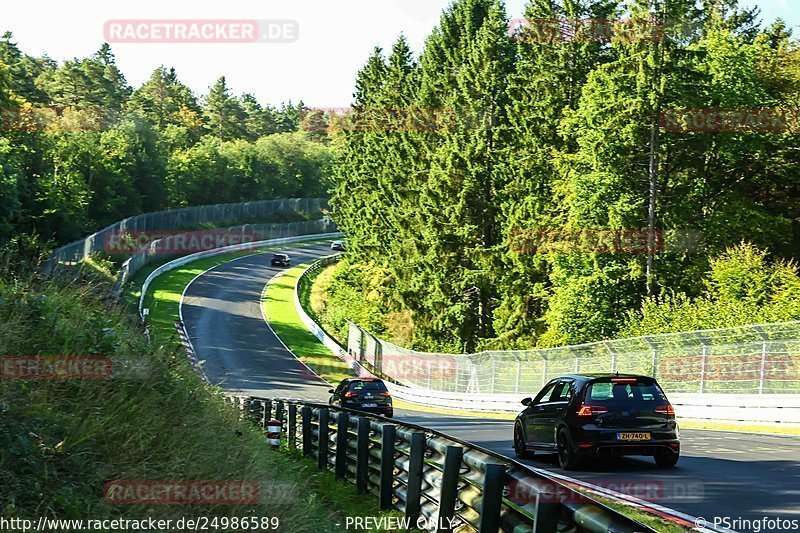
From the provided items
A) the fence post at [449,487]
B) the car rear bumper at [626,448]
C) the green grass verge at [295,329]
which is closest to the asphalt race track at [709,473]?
the car rear bumper at [626,448]

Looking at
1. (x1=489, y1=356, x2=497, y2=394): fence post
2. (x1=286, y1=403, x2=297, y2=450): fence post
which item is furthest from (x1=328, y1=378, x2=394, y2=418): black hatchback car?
(x1=286, y1=403, x2=297, y2=450): fence post

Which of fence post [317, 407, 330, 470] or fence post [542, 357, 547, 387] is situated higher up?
fence post [317, 407, 330, 470]

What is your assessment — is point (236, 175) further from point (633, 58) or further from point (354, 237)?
point (633, 58)

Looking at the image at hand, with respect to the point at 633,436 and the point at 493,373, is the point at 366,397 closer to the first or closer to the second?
the point at 493,373

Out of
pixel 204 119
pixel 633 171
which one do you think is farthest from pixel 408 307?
pixel 204 119

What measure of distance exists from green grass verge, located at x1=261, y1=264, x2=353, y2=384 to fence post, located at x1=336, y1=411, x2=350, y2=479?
49.6 meters

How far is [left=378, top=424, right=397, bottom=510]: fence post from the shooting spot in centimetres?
1116

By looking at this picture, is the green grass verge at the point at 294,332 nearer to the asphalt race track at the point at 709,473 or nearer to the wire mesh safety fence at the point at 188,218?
the wire mesh safety fence at the point at 188,218

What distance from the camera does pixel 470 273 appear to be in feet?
199

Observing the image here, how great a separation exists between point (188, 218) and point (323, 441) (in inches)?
4082

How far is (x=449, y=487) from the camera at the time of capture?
29.6ft

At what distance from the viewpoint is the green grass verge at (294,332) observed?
6694 centimetres

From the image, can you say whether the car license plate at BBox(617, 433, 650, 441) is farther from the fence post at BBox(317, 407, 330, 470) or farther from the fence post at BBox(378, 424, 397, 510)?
the fence post at BBox(378, 424, 397, 510)

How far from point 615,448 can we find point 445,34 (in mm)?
58169
